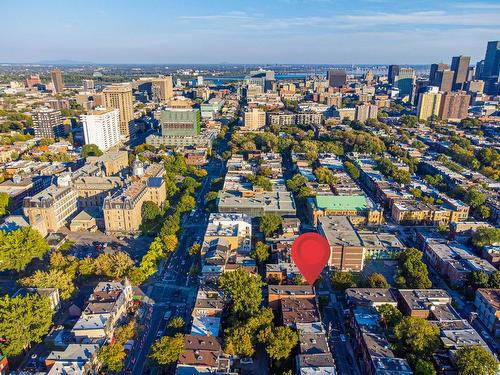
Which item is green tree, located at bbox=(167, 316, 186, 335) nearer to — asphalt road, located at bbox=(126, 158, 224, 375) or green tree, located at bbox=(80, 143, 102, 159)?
asphalt road, located at bbox=(126, 158, 224, 375)

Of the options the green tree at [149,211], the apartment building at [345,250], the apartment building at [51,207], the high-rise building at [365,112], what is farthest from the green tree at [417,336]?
the high-rise building at [365,112]

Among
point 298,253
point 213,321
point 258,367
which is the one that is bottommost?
point 258,367

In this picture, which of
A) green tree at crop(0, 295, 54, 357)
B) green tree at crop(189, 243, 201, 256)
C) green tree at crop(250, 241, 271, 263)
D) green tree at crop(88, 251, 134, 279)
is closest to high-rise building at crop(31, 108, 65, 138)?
green tree at crop(88, 251, 134, 279)

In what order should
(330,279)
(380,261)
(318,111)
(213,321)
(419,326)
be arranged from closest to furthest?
(419,326) → (213,321) → (330,279) → (380,261) → (318,111)

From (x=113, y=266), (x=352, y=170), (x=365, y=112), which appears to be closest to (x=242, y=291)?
(x=113, y=266)

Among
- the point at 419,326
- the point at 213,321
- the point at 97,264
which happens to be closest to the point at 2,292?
the point at 97,264

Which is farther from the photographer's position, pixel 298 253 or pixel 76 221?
pixel 76 221

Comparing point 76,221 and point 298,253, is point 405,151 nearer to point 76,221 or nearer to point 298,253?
point 298,253
